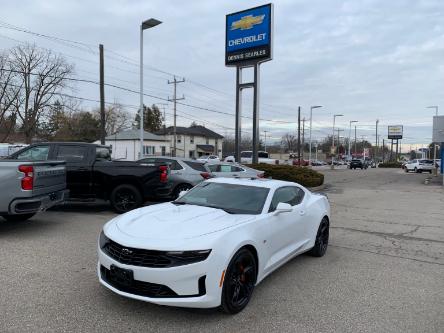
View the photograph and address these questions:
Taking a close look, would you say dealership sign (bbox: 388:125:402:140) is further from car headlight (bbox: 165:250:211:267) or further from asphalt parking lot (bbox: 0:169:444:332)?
car headlight (bbox: 165:250:211:267)

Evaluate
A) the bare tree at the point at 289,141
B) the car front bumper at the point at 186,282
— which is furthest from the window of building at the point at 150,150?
the bare tree at the point at 289,141

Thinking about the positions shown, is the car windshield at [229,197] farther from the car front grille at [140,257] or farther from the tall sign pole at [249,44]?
the tall sign pole at [249,44]

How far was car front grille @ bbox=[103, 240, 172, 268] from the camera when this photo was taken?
12.2 feet

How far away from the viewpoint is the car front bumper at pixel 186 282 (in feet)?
11.9

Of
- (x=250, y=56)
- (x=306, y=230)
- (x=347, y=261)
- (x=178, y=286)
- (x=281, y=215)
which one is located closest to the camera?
(x=178, y=286)

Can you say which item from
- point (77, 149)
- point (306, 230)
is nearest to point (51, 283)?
point (306, 230)

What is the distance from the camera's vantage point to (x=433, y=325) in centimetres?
395

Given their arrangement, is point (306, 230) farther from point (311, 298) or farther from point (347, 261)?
point (311, 298)

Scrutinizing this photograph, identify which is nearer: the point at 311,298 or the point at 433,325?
the point at 433,325

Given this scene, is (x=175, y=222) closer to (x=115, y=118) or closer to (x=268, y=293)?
(x=268, y=293)

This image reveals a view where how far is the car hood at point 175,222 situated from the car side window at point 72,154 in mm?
5538

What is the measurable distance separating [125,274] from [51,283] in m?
1.52

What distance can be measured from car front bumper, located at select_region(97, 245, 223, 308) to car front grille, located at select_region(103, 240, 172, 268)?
6 cm

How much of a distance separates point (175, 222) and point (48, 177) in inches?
168
